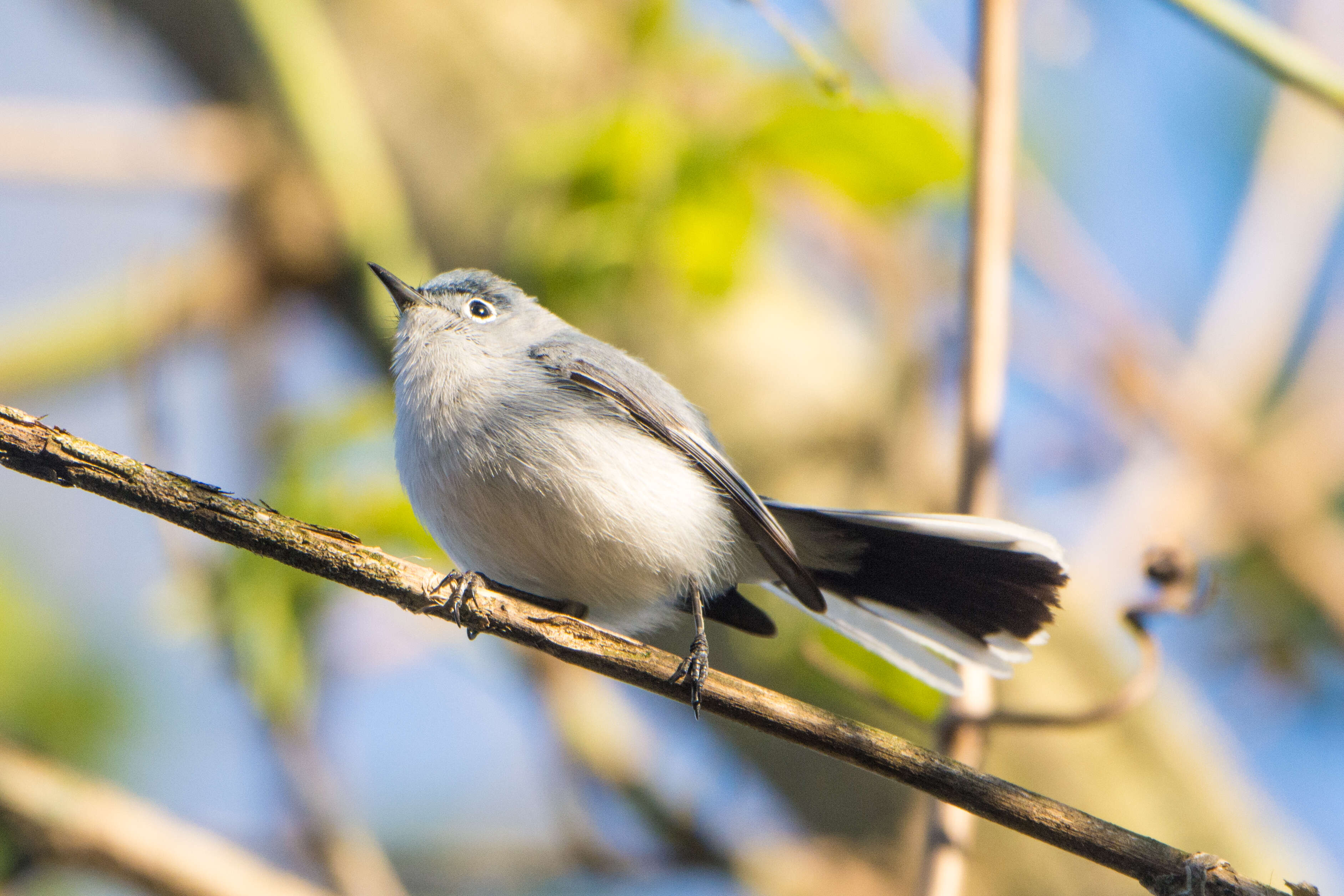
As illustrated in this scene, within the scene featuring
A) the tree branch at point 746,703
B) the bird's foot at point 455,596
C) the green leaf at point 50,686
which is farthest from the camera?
the green leaf at point 50,686

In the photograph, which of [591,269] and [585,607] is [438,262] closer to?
[591,269]

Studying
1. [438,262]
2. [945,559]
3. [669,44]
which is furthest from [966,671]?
[438,262]

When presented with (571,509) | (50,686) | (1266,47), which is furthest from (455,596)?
(50,686)

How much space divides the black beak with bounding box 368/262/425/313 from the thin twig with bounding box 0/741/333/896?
41.3 inches

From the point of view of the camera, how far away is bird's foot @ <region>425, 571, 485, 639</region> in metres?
1.30

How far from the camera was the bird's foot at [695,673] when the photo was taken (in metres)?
1.21

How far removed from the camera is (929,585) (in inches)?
80.5

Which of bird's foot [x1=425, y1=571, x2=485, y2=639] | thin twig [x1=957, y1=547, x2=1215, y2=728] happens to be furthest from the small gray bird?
bird's foot [x1=425, y1=571, x2=485, y2=639]

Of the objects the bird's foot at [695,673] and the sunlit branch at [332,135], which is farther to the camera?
the sunlit branch at [332,135]

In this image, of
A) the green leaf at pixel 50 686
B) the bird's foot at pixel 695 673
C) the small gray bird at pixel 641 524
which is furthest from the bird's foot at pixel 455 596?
the green leaf at pixel 50 686

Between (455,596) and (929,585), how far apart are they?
1.04 meters

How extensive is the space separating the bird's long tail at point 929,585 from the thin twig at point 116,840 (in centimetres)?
112

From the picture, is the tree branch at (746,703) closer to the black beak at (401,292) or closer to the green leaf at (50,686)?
the black beak at (401,292)

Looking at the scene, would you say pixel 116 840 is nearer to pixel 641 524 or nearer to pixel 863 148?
pixel 641 524
